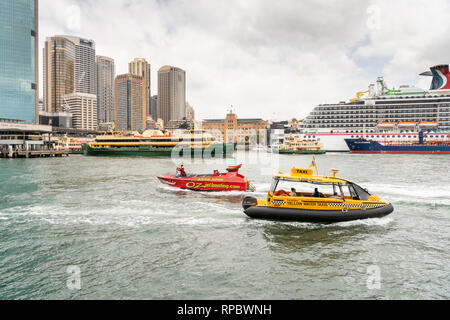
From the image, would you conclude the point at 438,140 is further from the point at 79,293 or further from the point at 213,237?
the point at 79,293

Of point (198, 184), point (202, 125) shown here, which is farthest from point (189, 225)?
point (202, 125)

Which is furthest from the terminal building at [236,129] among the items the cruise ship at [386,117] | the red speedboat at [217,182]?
the red speedboat at [217,182]

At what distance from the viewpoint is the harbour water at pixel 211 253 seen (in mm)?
6773

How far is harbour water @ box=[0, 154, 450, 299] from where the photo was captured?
6.77 m

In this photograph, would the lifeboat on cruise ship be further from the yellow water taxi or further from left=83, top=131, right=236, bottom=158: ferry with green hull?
the yellow water taxi

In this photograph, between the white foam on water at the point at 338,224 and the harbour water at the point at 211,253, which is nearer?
the harbour water at the point at 211,253

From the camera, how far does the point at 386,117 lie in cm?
8150

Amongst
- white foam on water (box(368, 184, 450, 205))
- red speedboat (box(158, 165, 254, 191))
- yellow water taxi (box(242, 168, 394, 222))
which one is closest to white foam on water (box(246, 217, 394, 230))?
yellow water taxi (box(242, 168, 394, 222))

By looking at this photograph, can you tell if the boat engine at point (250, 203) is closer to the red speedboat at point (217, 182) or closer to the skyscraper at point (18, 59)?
the red speedboat at point (217, 182)

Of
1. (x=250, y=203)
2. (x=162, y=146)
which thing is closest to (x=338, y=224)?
(x=250, y=203)

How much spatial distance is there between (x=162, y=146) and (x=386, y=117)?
64421 millimetres
